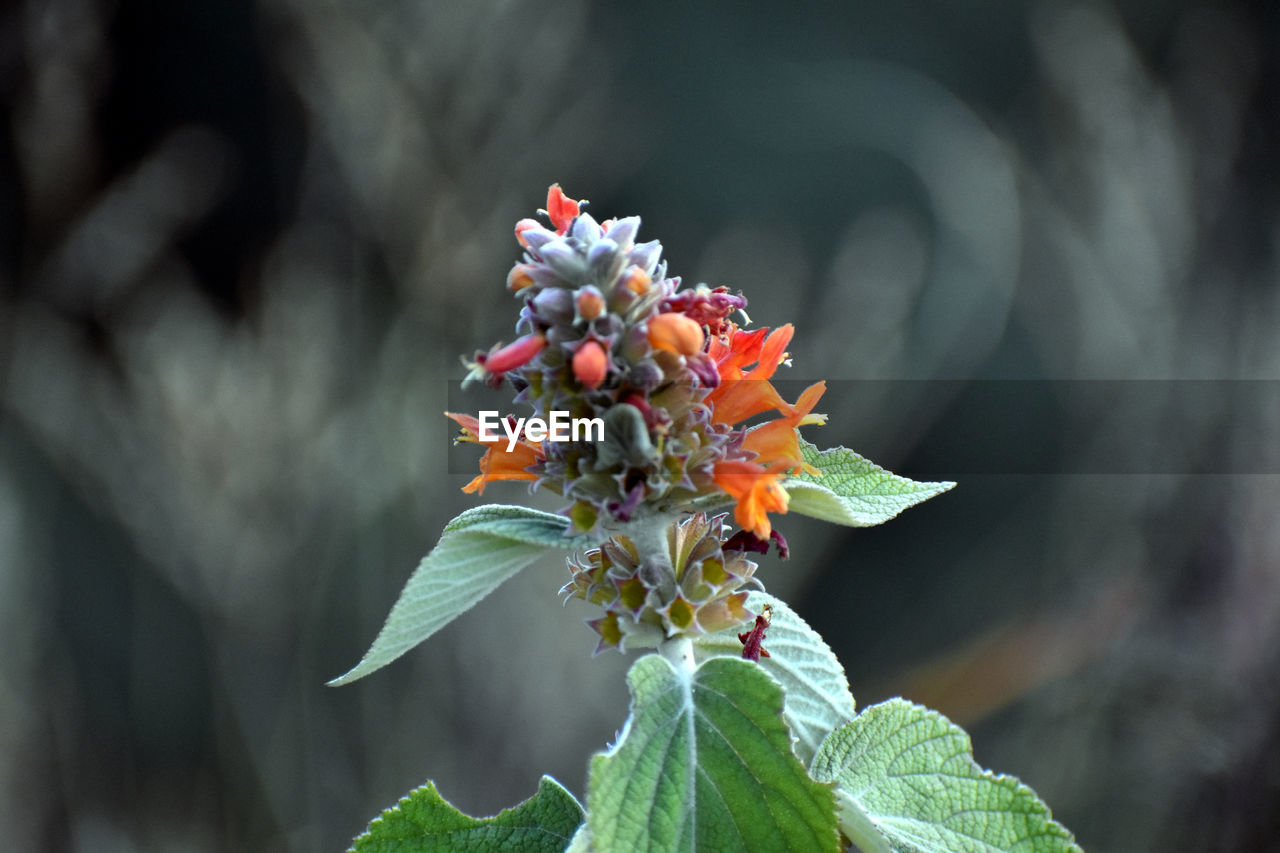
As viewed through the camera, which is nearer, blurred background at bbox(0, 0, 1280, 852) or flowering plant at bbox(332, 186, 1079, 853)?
flowering plant at bbox(332, 186, 1079, 853)

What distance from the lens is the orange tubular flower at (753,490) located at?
1.64 feet

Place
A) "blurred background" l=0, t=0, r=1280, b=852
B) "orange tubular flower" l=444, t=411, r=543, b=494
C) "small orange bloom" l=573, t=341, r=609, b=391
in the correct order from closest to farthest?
"small orange bloom" l=573, t=341, r=609, b=391, "orange tubular flower" l=444, t=411, r=543, b=494, "blurred background" l=0, t=0, r=1280, b=852

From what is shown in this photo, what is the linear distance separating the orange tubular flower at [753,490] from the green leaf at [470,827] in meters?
0.23

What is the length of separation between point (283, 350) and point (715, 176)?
59.2 inches

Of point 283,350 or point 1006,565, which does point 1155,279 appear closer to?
point 1006,565

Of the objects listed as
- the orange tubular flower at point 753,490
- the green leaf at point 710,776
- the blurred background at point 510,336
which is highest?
the blurred background at point 510,336

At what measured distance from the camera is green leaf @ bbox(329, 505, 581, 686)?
0.49 m

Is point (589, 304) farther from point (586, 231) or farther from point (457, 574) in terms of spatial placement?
point (457, 574)

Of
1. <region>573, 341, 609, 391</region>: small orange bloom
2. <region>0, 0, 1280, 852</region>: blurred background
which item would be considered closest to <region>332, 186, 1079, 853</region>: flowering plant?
<region>573, 341, 609, 391</region>: small orange bloom

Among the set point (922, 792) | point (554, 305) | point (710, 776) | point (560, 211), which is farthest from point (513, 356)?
point (922, 792)

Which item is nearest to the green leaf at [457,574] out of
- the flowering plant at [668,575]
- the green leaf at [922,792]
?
the flowering plant at [668,575]

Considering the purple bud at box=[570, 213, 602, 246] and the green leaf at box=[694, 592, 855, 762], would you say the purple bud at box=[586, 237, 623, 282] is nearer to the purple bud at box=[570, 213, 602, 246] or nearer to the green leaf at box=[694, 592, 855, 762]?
the purple bud at box=[570, 213, 602, 246]

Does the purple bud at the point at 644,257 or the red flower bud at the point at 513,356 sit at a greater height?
the purple bud at the point at 644,257

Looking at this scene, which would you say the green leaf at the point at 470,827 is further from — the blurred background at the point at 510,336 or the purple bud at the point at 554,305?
the blurred background at the point at 510,336
